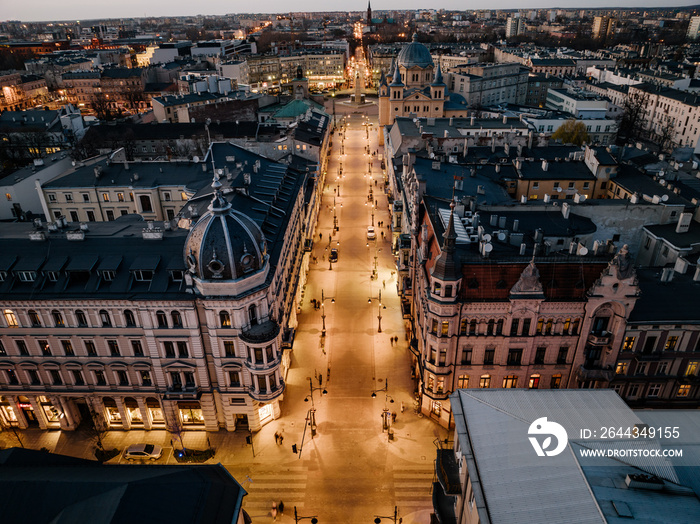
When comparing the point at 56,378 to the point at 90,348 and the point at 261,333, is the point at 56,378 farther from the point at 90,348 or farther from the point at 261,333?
the point at 261,333

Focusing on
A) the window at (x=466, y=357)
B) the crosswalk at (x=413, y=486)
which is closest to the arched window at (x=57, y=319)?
the crosswalk at (x=413, y=486)

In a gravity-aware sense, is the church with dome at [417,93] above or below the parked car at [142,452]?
above

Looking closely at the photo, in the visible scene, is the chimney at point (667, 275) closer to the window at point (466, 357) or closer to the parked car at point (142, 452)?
the window at point (466, 357)

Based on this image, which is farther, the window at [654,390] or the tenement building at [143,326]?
the window at [654,390]

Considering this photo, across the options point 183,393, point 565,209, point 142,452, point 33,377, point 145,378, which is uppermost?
point 565,209

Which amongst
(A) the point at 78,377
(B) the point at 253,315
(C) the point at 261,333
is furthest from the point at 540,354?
(A) the point at 78,377

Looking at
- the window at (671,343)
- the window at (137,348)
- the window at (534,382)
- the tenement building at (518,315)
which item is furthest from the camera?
the window at (534,382)

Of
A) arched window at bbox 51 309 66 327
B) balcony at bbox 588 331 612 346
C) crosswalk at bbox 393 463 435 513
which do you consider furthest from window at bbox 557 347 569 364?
arched window at bbox 51 309 66 327
